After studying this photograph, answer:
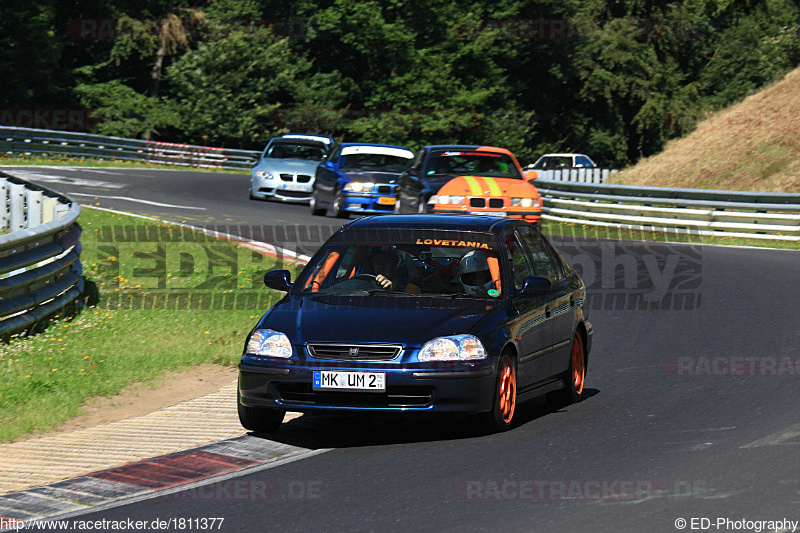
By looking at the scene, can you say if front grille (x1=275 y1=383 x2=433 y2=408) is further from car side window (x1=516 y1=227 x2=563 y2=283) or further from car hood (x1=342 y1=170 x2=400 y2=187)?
car hood (x1=342 y1=170 x2=400 y2=187)

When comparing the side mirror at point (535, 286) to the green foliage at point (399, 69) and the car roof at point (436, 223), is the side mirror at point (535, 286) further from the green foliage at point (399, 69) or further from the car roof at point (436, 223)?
the green foliage at point (399, 69)

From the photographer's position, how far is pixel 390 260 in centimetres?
959

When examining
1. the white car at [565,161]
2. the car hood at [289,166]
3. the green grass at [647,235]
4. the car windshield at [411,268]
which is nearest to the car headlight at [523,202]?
the green grass at [647,235]

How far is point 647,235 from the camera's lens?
2483 centimetres

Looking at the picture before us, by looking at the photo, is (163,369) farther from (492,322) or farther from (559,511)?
(559,511)

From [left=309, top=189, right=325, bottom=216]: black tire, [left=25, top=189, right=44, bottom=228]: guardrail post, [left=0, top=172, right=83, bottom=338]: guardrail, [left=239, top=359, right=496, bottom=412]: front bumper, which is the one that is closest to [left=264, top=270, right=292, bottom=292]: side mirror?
[left=239, top=359, right=496, bottom=412]: front bumper

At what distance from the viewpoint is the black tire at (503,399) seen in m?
8.40

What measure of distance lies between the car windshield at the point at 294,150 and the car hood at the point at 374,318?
22.7 meters

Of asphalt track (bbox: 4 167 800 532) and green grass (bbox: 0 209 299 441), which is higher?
asphalt track (bbox: 4 167 800 532)

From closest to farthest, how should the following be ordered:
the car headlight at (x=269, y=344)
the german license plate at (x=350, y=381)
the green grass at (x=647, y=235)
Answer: the german license plate at (x=350, y=381), the car headlight at (x=269, y=344), the green grass at (x=647, y=235)

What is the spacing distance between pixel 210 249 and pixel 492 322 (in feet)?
36.2

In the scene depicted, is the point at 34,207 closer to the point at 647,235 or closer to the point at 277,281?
the point at 277,281

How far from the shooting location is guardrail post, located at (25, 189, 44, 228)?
18.0 m

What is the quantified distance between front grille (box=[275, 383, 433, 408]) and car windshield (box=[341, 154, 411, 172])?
1768 centimetres
